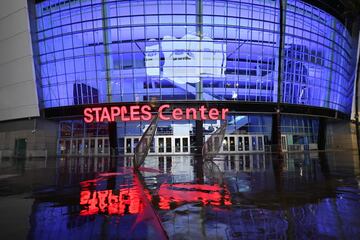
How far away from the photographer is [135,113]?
4572 centimetres

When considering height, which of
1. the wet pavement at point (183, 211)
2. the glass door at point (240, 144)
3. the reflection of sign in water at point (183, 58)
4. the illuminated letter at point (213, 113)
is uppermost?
the reflection of sign in water at point (183, 58)

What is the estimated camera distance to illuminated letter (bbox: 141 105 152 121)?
149 ft

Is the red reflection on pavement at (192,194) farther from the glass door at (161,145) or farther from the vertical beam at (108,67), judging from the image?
the vertical beam at (108,67)

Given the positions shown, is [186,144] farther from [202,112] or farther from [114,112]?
[114,112]

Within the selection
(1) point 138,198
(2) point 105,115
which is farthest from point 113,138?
(1) point 138,198

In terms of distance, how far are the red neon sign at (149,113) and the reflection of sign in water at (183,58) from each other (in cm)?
433

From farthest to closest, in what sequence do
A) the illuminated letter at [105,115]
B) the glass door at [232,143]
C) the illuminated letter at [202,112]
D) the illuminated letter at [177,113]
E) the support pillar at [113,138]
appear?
the glass door at [232,143]
the support pillar at [113,138]
the illuminated letter at [105,115]
the illuminated letter at [202,112]
the illuminated letter at [177,113]

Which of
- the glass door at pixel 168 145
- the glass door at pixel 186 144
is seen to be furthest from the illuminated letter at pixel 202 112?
the glass door at pixel 168 145

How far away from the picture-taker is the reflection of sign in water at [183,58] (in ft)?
153

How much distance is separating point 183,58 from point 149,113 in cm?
900

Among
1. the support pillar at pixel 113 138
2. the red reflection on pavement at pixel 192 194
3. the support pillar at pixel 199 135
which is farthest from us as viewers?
the support pillar at pixel 113 138

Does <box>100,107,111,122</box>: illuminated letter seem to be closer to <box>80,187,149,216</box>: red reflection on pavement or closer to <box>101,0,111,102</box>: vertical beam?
<box>101,0,111,102</box>: vertical beam

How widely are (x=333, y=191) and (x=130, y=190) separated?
7.30 metres

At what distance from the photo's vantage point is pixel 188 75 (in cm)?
4684
